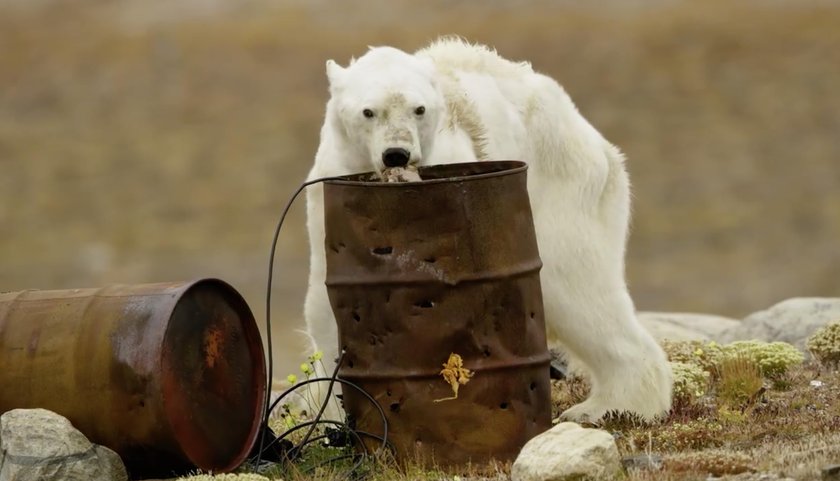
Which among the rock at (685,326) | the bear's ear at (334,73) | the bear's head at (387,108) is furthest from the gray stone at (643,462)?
the rock at (685,326)

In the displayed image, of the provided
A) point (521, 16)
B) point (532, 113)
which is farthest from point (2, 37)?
point (532, 113)

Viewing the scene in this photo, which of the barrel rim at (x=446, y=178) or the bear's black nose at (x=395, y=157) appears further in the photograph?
the bear's black nose at (x=395, y=157)

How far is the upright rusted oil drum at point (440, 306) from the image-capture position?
7188 millimetres

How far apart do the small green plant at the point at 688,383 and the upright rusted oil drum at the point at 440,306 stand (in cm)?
195

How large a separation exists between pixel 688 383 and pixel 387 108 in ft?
9.78

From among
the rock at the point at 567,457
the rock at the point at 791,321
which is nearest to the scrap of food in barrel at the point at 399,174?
the rock at the point at 567,457

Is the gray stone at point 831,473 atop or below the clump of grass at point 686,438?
atop

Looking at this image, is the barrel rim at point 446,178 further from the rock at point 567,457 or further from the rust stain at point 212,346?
the rock at point 567,457

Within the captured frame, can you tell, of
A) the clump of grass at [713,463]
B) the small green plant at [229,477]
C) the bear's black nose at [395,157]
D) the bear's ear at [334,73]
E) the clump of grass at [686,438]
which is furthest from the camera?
the bear's ear at [334,73]

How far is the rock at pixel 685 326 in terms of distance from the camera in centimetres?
1308

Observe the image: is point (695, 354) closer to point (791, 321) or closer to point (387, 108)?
point (791, 321)

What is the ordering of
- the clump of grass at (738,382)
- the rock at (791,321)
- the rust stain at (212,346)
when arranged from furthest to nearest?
the rock at (791,321) < the clump of grass at (738,382) < the rust stain at (212,346)

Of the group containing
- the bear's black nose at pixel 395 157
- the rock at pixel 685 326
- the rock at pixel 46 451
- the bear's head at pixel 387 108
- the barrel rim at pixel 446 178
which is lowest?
the rock at pixel 685 326

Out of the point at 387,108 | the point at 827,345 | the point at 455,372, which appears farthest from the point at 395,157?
the point at 827,345
